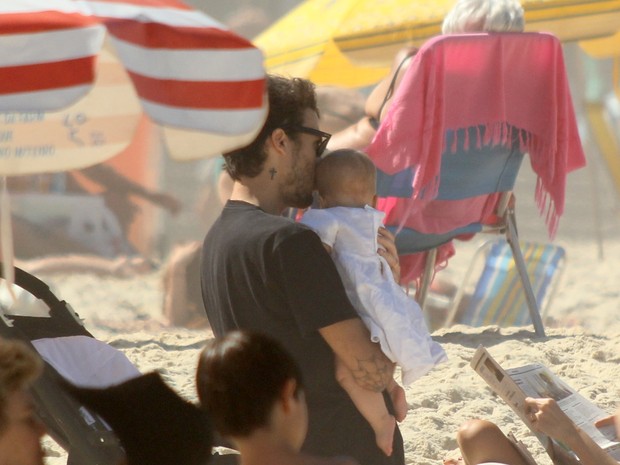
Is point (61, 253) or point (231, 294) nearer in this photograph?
point (231, 294)

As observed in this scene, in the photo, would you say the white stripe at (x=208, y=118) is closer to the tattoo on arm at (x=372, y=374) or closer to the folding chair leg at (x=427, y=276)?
the tattoo on arm at (x=372, y=374)

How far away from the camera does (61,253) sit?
30.7 feet

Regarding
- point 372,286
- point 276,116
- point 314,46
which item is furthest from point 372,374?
point 314,46

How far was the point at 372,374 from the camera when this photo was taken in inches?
96.6

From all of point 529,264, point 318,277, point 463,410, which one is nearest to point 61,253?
point 529,264

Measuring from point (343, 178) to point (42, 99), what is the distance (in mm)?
643

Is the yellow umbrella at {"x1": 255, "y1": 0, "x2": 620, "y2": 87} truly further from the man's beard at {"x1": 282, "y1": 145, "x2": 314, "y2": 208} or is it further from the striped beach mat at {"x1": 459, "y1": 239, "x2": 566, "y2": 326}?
the man's beard at {"x1": 282, "y1": 145, "x2": 314, "y2": 208}

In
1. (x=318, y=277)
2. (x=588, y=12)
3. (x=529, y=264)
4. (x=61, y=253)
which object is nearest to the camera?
(x=318, y=277)

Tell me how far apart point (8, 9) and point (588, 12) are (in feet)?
14.2

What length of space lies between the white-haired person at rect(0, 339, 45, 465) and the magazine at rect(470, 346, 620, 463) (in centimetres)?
125

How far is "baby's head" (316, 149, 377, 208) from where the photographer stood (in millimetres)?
2564

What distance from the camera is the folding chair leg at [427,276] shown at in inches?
198

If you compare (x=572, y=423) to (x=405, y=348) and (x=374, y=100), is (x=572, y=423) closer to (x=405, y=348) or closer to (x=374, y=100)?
(x=405, y=348)

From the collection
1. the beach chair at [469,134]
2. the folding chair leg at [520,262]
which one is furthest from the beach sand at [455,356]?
the beach chair at [469,134]
